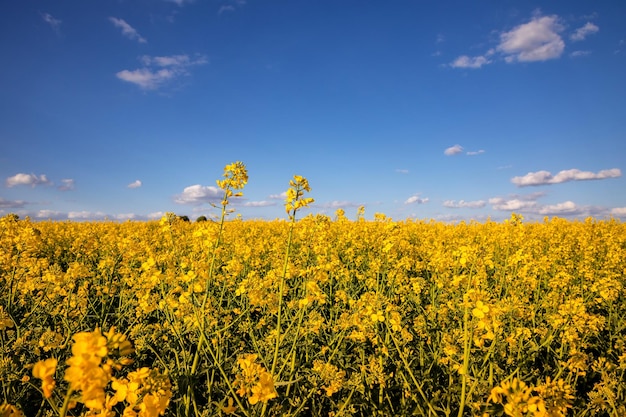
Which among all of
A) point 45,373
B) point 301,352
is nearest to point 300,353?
point 301,352

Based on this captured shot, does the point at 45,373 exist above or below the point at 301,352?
above

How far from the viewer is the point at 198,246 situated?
5.05 metres

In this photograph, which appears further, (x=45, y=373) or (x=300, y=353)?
(x=300, y=353)

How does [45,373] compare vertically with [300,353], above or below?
above

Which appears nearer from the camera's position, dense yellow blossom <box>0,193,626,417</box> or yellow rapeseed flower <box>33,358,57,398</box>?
yellow rapeseed flower <box>33,358,57,398</box>

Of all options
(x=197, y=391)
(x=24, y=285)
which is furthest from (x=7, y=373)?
(x=24, y=285)

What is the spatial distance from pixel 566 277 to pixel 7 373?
222 inches

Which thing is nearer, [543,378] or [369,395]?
[369,395]

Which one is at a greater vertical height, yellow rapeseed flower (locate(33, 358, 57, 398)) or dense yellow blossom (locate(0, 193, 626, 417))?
yellow rapeseed flower (locate(33, 358, 57, 398))

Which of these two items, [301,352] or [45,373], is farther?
[301,352]

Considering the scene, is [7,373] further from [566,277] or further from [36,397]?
[566,277]

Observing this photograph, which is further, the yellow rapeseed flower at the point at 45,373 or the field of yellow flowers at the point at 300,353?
the field of yellow flowers at the point at 300,353

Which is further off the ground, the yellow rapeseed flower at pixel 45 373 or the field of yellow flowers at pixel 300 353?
the yellow rapeseed flower at pixel 45 373

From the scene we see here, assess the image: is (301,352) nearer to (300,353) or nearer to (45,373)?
(300,353)
